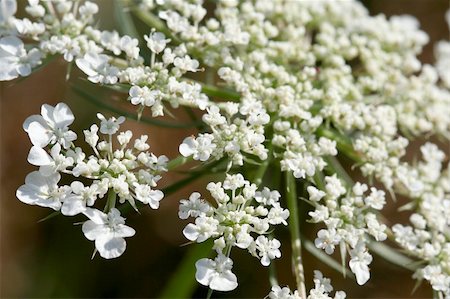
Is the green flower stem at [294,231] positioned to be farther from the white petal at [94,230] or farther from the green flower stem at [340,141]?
the white petal at [94,230]

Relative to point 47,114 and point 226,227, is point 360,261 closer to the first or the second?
point 226,227

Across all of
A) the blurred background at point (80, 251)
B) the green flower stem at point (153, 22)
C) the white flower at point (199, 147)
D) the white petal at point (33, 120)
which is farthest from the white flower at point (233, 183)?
the blurred background at point (80, 251)

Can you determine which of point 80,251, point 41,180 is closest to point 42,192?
point 41,180

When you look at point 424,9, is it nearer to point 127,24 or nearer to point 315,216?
point 127,24

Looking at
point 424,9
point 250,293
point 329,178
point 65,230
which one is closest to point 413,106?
point 329,178

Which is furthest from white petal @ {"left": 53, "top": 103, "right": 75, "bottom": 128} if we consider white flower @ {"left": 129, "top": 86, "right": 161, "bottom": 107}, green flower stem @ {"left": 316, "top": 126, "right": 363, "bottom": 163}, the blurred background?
the blurred background

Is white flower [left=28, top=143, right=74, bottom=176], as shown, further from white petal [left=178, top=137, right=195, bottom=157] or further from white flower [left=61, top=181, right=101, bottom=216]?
white petal [left=178, top=137, right=195, bottom=157]
